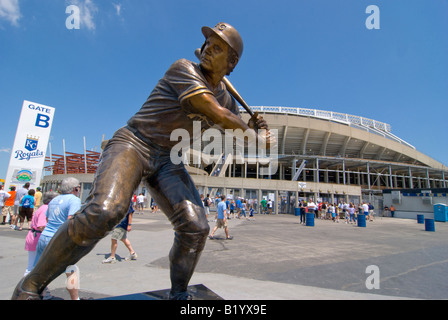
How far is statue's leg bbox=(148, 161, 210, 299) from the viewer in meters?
2.11

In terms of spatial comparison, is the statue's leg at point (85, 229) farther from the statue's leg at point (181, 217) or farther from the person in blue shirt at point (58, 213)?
the person in blue shirt at point (58, 213)

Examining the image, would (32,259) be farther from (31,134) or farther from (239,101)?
(31,134)

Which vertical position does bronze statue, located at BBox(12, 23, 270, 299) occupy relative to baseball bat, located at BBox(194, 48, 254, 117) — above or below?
below

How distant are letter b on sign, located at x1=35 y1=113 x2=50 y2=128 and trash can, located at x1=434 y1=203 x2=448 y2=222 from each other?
3122 centimetres

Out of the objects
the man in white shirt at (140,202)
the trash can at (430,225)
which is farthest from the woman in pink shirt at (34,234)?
the man in white shirt at (140,202)

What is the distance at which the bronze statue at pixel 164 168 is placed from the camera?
1.76 meters

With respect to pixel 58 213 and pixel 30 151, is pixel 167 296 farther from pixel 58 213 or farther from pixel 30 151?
pixel 30 151

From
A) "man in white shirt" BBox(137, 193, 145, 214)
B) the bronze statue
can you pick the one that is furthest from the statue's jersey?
"man in white shirt" BBox(137, 193, 145, 214)

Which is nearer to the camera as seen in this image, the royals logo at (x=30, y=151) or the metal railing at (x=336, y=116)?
the royals logo at (x=30, y=151)

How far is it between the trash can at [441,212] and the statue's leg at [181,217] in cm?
2835

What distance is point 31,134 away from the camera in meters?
12.8

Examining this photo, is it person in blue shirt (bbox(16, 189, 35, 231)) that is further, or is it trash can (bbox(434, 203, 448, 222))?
trash can (bbox(434, 203, 448, 222))

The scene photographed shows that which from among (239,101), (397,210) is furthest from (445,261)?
(397,210)

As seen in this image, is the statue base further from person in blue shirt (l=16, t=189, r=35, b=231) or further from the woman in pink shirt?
person in blue shirt (l=16, t=189, r=35, b=231)
